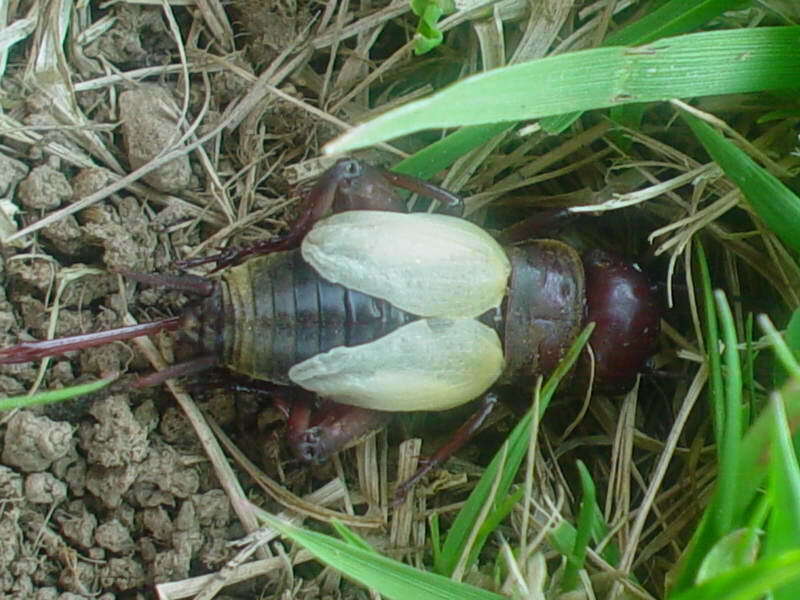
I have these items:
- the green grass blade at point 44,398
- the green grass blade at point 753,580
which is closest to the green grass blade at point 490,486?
the green grass blade at point 753,580

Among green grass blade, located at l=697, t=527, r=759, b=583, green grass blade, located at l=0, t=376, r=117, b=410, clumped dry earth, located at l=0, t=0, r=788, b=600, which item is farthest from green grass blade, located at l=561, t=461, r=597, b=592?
green grass blade, located at l=0, t=376, r=117, b=410

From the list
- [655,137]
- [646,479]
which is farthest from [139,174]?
[646,479]

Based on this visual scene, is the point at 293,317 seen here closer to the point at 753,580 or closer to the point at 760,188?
the point at 760,188

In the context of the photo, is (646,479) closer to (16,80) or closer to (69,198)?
(69,198)

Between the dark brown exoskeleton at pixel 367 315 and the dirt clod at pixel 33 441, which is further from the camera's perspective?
the dark brown exoskeleton at pixel 367 315

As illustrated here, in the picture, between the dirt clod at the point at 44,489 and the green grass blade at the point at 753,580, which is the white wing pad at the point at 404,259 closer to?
the dirt clod at the point at 44,489
